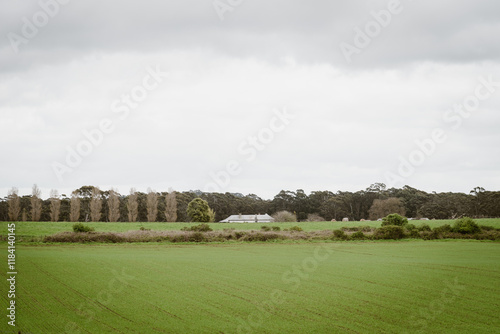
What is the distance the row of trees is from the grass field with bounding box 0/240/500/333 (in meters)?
75.8

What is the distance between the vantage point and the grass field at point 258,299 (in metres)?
11.6

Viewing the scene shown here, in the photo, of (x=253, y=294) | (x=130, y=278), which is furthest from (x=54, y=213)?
(x=253, y=294)

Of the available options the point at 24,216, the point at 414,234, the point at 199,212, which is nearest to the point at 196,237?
the point at 414,234

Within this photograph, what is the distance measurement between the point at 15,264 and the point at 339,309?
67.7ft

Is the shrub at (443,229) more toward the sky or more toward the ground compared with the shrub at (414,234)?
more toward the sky

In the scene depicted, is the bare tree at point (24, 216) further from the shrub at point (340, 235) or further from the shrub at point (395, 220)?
the shrub at point (395, 220)

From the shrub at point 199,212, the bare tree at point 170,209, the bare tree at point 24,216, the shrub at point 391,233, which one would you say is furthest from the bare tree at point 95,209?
the shrub at point 391,233

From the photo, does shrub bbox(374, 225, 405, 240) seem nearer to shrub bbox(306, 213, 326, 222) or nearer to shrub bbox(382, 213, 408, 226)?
shrub bbox(382, 213, 408, 226)

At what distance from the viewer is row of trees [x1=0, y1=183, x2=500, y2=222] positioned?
98.9 meters

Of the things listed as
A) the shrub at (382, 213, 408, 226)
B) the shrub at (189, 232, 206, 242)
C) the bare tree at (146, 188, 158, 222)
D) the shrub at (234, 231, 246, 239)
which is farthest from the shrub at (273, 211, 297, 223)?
the shrub at (189, 232, 206, 242)

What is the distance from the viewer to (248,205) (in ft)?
470

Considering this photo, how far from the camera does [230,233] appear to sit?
178ft

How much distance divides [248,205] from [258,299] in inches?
5045

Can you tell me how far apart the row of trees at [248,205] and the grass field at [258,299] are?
75.8 metres
